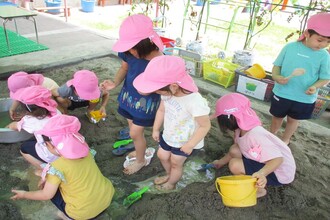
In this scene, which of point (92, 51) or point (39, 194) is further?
point (92, 51)

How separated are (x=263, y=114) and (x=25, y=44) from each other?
4101 mm

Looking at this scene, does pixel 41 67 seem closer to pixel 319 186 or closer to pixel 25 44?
pixel 25 44

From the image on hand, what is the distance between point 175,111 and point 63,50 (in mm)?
3634

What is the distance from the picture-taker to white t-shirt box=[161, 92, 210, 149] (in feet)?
5.60

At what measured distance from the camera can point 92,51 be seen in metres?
4.88

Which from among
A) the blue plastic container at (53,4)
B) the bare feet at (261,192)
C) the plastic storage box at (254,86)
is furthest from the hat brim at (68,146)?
the blue plastic container at (53,4)

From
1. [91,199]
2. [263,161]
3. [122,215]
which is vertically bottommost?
[122,215]

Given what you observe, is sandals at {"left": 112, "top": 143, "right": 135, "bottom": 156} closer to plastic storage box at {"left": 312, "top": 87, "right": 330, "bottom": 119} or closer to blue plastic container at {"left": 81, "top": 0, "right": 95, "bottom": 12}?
plastic storage box at {"left": 312, "top": 87, "right": 330, "bottom": 119}

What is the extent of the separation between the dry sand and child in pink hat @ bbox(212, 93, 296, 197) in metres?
0.27

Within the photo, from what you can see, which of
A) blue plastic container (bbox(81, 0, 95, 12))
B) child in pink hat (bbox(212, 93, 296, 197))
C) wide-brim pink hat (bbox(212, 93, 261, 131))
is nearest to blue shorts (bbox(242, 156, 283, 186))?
child in pink hat (bbox(212, 93, 296, 197))

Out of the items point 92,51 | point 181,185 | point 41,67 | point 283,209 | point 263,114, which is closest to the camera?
point 283,209

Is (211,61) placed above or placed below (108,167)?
above

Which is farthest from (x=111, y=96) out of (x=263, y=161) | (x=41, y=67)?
(x=263, y=161)

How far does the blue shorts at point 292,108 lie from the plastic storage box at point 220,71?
4.72ft
